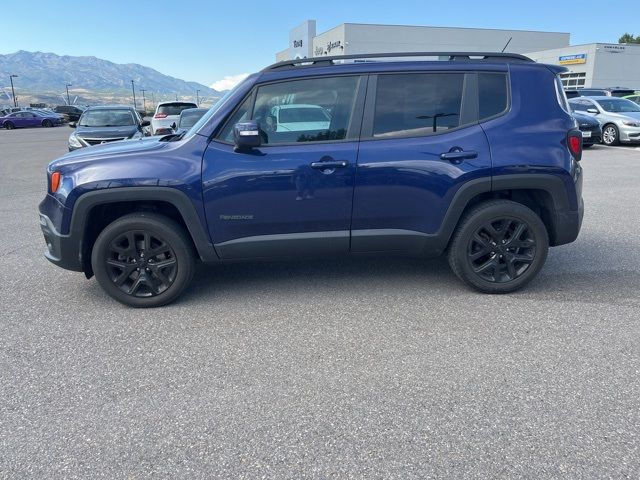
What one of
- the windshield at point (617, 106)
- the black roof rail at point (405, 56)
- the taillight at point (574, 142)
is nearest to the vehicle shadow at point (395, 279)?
the taillight at point (574, 142)

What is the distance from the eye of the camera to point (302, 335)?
3.45 m

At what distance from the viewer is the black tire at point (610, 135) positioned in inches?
596

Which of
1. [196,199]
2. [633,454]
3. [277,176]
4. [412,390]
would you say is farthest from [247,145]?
[633,454]

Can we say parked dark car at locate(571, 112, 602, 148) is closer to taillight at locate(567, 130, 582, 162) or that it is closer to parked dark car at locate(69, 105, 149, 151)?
taillight at locate(567, 130, 582, 162)

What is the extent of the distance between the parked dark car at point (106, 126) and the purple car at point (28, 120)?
1283 inches

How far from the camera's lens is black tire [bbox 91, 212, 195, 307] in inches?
150

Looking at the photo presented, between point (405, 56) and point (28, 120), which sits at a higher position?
point (405, 56)

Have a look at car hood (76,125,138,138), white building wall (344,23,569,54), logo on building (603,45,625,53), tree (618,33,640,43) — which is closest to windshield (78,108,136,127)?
car hood (76,125,138,138)

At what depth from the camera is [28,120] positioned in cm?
4091

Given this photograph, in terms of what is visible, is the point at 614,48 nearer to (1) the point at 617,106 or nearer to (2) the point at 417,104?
(1) the point at 617,106

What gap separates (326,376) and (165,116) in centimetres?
1483

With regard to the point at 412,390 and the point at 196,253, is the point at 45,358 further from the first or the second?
the point at 412,390

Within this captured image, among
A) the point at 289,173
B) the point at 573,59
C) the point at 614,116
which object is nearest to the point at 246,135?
the point at 289,173

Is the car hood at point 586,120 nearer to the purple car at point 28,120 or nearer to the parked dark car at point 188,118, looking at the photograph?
the parked dark car at point 188,118
